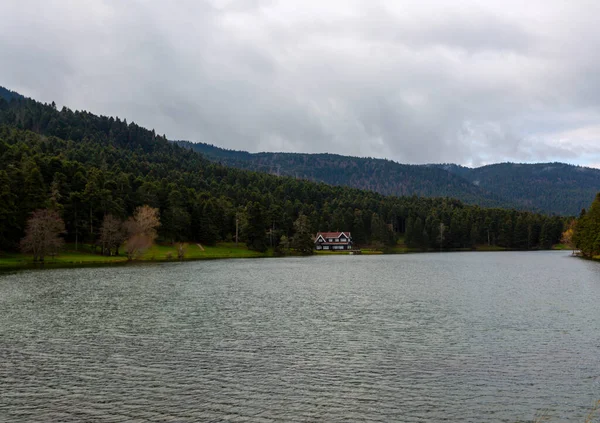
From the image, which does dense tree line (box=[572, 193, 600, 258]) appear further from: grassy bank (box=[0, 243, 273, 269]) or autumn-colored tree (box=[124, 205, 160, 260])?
autumn-colored tree (box=[124, 205, 160, 260])

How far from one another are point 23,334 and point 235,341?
52.5 feet

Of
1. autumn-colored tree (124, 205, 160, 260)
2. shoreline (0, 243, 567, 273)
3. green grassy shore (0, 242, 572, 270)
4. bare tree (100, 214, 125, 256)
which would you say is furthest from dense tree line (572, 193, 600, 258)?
bare tree (100, 214, 125, 256)

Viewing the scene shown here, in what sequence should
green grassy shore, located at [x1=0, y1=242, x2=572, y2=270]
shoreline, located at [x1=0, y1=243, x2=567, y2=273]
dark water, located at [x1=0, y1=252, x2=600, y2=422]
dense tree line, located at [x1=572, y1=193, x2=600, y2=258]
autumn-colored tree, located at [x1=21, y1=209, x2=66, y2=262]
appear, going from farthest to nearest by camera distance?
1. dense tree line, located at [x1=572, y1=193, x2=600, y2=258]
2. green grassy shore, located at [x1=0, y1=242, x2=572, y2=270]
3. shoreline, located at [x1=0, y1=243, x2=567, y2=273]
4. autumn-colored tree, located at [x1=21, y1=209, x2=66, y2=262]
5. dark water, located at [x1=0, y1=252, x2=600, y2=422]

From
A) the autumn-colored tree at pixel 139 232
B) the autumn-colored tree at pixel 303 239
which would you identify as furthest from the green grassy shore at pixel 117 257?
the autumn-colored tree at pixel 303 239

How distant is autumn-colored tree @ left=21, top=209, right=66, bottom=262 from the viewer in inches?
3885

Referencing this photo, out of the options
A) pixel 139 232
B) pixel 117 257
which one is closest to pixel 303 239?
pixel 139 232

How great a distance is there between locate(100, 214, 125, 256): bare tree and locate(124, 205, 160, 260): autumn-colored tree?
2.00 m

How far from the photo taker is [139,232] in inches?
4909

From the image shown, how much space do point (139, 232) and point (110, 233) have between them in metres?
7.48

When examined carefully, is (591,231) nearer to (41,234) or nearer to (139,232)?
(139,232)

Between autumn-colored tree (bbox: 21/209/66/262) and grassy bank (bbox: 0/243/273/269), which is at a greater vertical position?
autumn-colored tree (bbox: 21/209/66/262)

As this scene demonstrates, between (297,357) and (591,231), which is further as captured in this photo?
(591,231)

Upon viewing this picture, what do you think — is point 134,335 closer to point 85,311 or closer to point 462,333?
point 85,311

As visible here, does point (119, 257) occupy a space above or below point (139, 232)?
below
